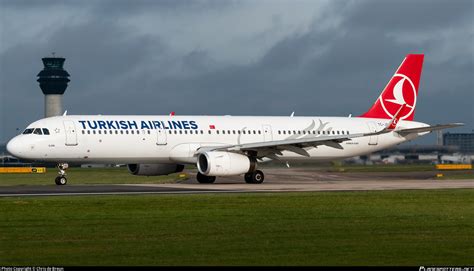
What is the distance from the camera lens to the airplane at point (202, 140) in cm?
4431

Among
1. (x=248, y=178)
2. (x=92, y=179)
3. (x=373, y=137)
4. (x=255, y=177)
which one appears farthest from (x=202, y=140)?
(x=373, y=137)

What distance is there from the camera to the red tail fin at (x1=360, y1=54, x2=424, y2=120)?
2167 inches

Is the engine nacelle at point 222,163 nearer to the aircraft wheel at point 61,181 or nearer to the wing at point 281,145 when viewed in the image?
the wing at point 281,145

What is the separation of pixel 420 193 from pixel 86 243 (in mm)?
19120

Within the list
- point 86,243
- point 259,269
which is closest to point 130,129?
point 86,243

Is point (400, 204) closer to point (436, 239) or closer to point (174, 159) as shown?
point (436, 239)

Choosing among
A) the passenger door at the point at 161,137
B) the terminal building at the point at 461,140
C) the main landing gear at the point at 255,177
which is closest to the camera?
the passenger door at the point at 161,137

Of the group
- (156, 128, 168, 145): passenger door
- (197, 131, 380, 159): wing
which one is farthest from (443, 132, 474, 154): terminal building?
(156, 128, 168, 145): passenger door

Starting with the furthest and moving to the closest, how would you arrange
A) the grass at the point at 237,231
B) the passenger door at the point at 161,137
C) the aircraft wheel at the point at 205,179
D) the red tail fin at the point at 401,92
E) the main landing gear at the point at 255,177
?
the red tail fin at the point at 401,92 → the aircraft wheel at the point at 205,179 → the main landing gear at the point at 255,177 → the passenger door at the point at 161,137 → the grass at the point at 237,231

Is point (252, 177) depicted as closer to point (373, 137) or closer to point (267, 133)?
point (267, 133)

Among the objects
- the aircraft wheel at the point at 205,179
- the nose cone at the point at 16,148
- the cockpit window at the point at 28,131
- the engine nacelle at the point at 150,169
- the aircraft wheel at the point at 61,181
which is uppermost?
the cockpit window at the point at 28,131

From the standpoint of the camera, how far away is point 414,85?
55500 millimetres

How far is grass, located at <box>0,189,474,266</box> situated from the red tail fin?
23173 millimetres

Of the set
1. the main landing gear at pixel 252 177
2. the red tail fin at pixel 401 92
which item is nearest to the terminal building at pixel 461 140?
the red tail fin at pixel 401 92
